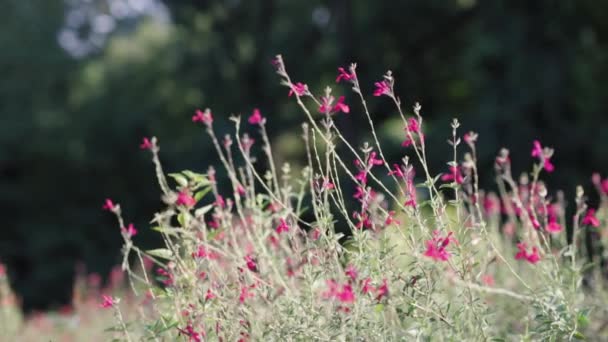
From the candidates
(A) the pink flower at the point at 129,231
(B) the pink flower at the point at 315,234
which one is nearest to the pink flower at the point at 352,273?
(B) the pink flower at the point at 315,234

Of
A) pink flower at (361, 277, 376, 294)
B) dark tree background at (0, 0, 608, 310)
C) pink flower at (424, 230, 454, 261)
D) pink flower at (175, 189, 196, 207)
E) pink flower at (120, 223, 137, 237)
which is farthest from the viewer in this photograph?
dark tree background at (0, 0, 608, 310)

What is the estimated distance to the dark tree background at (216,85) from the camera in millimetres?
13703

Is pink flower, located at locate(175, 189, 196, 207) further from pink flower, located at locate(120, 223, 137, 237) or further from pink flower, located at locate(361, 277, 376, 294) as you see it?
pink flower, located at locate(361, 277, 376, 294)

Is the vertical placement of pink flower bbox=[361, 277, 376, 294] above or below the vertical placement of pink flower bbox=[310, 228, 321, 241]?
below

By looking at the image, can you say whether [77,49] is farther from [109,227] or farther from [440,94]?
[440,94]

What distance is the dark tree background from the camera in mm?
13703

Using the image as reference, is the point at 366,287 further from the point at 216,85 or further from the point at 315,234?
the point at 216,85

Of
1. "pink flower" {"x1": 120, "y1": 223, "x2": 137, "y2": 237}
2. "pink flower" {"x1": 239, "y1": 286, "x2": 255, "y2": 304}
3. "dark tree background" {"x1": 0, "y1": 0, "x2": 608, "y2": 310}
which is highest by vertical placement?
"pink flower" {"x1": 120, "y1": 223, "x2": 137, "y2": 237}

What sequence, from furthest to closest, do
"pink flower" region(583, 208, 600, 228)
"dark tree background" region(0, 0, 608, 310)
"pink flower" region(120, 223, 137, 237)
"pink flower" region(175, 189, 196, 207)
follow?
"dark tree background" region(0, 0, 608, 310) → "pink flower" region(583, 208, 600, 228) → "pink flower" region(175, 189, 196, 207) → "pink flower" region(120, 223, 137, 237)

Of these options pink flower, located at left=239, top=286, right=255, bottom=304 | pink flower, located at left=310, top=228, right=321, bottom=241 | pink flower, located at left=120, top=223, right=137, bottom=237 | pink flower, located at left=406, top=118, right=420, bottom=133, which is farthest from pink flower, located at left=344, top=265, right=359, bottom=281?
pink flower, located at left=120, top=223, right=137, bottom=237

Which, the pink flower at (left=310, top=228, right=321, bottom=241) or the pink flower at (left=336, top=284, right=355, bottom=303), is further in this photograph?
the pink flower at (left=310, top=228, right=321, bottom=241)

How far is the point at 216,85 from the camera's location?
18.9m

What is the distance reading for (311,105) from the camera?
1936cm

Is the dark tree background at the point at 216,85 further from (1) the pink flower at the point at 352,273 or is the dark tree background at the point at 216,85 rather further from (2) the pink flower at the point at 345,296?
(2) the pink flower at the point at 345,296
